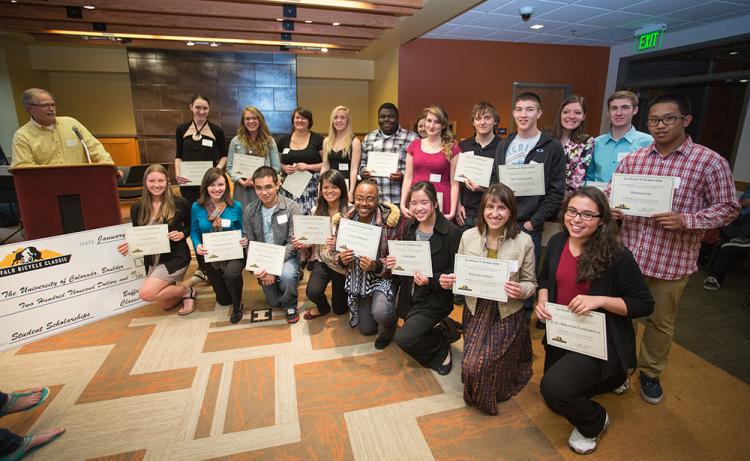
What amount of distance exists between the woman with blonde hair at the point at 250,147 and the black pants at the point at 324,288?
1.03 metres

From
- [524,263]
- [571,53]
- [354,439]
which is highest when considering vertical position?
[571,53]

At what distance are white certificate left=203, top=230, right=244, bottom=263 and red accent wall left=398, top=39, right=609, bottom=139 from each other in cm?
547

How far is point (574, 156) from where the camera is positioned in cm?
269

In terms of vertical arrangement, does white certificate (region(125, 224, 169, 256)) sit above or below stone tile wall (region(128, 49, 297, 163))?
below

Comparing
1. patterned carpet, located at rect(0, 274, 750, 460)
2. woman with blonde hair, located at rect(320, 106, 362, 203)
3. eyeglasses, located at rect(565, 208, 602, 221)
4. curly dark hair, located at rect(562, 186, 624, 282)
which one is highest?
woman with blonde hair, located at rect(320, 106, 362, 203)

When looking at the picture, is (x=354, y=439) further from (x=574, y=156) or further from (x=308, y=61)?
(x=308, y=61)

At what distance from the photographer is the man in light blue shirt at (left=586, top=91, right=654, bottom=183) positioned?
7.98ft

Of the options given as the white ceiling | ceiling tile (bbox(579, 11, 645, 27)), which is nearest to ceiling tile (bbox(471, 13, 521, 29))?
the white ceiling

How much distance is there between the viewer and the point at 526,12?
5508 mm

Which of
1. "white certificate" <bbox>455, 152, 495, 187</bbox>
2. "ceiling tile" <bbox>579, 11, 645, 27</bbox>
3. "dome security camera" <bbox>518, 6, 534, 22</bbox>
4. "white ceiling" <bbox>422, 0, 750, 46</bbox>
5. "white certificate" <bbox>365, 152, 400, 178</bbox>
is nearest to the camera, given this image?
"white certificate" <bbox>455, 152, 495, 187</bbox>

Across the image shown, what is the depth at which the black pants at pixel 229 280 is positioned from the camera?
2.95m

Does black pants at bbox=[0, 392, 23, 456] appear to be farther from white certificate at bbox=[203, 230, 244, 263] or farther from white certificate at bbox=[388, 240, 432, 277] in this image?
white certificate at bbox=[388, 240, 432, 277]

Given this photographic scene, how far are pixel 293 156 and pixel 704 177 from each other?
307cm

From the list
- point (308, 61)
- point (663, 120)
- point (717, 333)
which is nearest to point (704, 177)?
point (663, 120)
